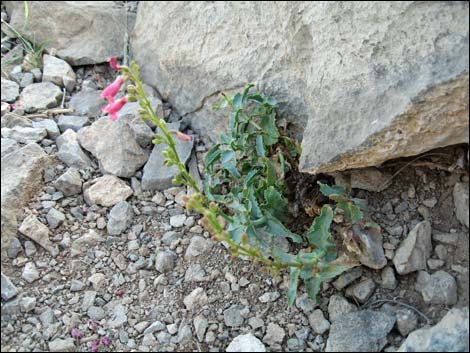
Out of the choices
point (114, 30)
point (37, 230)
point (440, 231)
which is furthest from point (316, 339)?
point (114, 30)

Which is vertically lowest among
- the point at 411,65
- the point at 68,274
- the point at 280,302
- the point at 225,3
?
the point at 68,274

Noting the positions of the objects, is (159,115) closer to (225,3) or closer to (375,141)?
(225,3)

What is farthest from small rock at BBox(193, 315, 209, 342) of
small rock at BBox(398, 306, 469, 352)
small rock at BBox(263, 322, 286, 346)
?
small rock at BBox(398, 306, 469, 352)

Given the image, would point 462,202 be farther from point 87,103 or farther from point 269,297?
point 87,103

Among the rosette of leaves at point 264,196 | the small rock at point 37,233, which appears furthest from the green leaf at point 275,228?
the small rock at point 37,233

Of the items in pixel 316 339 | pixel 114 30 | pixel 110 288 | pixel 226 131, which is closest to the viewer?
pixel 316 339

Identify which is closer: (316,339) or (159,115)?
(316,339)
